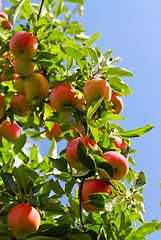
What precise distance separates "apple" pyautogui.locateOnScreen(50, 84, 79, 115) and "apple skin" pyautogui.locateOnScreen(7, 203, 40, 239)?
2.18 ft

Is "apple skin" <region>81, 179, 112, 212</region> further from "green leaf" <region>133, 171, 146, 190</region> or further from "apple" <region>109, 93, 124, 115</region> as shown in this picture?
"apple" <region>109, 93, 124, 115</region>

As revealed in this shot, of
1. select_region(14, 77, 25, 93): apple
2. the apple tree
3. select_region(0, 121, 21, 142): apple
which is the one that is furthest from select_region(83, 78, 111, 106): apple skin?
select_region(0, 121, 21, 142): apple

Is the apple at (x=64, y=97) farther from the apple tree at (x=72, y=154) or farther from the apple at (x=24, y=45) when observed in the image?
the apple at (x=24, y=45)

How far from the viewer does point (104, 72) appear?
6.65 ft

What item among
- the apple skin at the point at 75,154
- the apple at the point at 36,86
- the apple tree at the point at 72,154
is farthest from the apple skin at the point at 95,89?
the apple at the point at 36,86

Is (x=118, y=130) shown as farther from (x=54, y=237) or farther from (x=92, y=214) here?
(x=54, y=237)

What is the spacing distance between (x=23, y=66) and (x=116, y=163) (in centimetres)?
105

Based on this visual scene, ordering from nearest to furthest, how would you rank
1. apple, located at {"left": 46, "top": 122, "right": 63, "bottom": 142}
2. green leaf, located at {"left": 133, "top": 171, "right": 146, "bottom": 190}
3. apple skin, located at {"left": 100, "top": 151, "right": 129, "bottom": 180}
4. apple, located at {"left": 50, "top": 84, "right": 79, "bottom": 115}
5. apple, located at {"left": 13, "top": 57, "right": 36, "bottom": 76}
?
1. apple skin, located at {"left": 100, "top": 151, "right": 129, "bottom": 180}
2. green leaf, located at {"left": 133, "top": 171, "right": 146, "bottom": 190}
3. apple, located at {"left": 50, "top": 84, "right": 79, "bottom": 115}
4. apple, located at {"left": 13, "top": 57, "right": 36, "bottom": 76}
5. apple, located at {"left": 46, "top": 122, "right": 63, "bottom": 142}

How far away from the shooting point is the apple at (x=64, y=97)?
77.1 inches

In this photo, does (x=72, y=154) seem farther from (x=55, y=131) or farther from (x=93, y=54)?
(x=55, y=131)

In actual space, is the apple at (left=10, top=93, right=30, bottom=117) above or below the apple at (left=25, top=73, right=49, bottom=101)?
below

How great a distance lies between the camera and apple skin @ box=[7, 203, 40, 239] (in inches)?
64.4

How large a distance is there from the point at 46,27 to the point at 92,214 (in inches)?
51.4

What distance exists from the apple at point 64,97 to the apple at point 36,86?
0.18 meters
